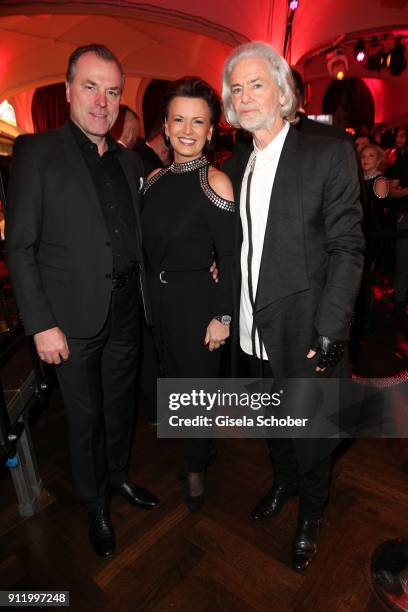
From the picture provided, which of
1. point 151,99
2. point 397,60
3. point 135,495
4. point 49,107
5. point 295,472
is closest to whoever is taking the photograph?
point 295,472

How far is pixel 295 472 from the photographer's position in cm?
212

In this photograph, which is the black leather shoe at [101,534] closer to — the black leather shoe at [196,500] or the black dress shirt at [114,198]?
the black leather shoe at [196,500]

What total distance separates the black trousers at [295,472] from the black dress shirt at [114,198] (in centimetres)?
77

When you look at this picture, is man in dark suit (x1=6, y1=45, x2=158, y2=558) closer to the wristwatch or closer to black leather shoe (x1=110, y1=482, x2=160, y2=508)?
black leather shoe (x1=110, y1=482, x2=160, y2=508)

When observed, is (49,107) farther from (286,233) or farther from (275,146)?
(286,233)

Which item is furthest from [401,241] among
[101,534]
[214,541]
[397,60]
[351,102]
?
[351,102]

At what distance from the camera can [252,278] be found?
169 cm

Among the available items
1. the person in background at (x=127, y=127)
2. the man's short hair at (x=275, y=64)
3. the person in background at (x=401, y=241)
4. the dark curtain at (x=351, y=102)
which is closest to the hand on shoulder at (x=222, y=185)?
the man's short hair at (x=275, y=64)

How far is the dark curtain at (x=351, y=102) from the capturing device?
690 inches

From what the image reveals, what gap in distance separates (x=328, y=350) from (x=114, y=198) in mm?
1177

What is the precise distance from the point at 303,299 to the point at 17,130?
1655 centimetres

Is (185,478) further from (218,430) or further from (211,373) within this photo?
(211,373)

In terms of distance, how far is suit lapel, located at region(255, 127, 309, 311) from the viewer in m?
1.48

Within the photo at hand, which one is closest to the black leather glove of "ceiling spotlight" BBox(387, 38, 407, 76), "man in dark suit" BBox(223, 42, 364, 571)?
"man in dark suit" BBox(223, 42, 364, 571)
